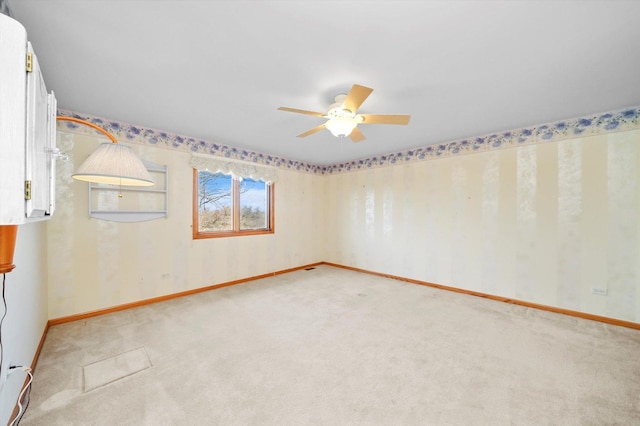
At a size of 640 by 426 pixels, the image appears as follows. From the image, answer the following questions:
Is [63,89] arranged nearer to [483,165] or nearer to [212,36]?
[212,36]

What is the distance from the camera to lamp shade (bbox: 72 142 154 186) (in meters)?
1.49

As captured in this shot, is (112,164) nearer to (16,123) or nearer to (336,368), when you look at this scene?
(16,123)

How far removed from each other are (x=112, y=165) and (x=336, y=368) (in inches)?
85.6

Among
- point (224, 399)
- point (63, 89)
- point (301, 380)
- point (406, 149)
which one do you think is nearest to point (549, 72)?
point (406, 149)

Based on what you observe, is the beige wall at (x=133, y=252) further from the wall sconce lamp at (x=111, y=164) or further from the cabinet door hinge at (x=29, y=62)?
the cabinet door hinge at (x=29, y=62)

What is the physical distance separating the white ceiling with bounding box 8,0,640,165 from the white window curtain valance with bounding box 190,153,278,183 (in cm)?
93

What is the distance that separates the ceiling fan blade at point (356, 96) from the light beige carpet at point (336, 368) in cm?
218

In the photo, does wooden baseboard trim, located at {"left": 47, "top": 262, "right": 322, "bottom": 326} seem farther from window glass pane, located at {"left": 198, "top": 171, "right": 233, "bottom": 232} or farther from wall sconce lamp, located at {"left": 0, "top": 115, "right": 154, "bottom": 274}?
wall sconce lamp, located at {"left": 0, "top": 115, "right": 154, "bottom": 274}

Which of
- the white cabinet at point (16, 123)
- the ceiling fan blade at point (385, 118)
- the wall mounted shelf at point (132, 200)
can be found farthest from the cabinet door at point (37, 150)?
the wall mounted shelf at point (132, 200)

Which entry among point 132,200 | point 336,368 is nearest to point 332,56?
point 336,368

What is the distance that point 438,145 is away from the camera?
4.24 m

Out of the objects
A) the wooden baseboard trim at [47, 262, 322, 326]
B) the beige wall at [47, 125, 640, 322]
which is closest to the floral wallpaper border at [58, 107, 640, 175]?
the beige wall at [47, 125, 640, 322]

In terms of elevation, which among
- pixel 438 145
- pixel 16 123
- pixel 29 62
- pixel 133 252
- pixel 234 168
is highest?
pixel 438 145

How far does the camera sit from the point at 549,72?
2.09 meters
